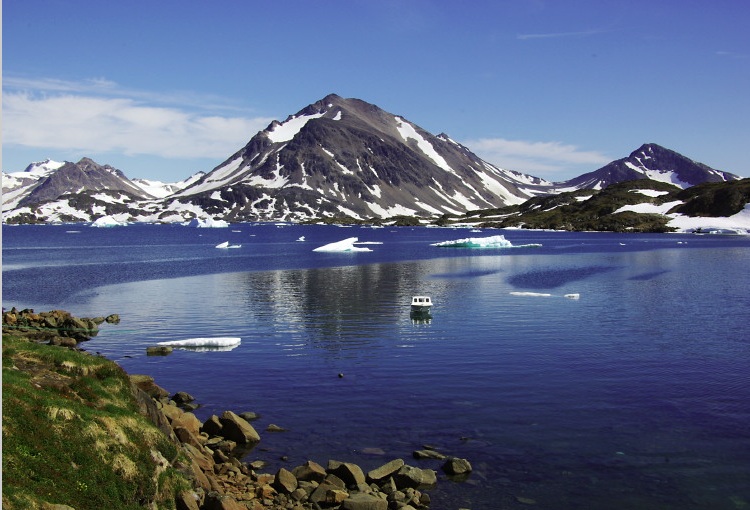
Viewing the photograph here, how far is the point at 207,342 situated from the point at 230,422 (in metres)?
23.8

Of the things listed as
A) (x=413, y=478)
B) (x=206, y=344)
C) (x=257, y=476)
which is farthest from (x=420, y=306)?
(x=257, y=476)

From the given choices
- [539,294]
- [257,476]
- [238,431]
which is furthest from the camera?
[539,294]

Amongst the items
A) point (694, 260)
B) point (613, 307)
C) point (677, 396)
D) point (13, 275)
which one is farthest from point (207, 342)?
point (694, 260)

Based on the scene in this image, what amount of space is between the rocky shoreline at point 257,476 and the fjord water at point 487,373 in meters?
1.21

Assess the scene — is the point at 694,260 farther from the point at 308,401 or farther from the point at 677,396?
the point at 308,401

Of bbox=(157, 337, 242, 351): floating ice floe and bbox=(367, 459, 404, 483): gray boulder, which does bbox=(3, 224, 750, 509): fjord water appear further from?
bbox=(367, 459, 404, 483): gray boulder

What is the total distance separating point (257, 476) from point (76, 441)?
819cm

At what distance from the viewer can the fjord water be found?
91.4 ft

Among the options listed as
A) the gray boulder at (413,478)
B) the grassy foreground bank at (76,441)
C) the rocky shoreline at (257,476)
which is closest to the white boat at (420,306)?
the rocky shoreline at (257,476)

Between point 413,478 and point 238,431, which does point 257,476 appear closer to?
point 238,431

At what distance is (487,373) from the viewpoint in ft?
145

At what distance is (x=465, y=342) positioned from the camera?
55.3 meters

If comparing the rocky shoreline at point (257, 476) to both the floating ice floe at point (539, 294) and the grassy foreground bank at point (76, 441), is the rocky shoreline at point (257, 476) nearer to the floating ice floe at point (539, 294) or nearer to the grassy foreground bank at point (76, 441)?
the grassy foreground bank at point (76, 441)

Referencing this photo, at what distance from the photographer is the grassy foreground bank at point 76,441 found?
1816 centimetres
